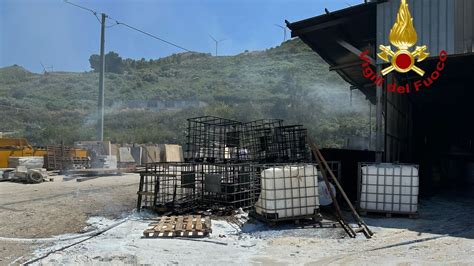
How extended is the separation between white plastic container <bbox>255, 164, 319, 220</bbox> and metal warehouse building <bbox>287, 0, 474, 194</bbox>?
370cm

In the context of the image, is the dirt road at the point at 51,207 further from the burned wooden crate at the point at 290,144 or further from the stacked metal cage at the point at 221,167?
the burned wooden crate at the point at 290,144

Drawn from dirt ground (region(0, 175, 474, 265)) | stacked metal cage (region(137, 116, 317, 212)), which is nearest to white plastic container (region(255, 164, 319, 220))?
dirt ground (region(0, 175, 474, 265))

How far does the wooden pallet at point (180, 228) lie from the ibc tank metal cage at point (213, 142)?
9.17 ft

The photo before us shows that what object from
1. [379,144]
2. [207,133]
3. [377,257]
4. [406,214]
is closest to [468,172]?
[379,144]

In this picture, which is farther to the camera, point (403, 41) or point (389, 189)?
point (403, 41)

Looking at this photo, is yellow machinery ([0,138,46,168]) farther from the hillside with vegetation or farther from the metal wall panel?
the metal wall panel

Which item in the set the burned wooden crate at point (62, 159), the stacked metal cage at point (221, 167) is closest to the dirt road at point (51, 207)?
the stacked metal cage at point (221, 167)

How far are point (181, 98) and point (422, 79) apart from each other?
1965 inches

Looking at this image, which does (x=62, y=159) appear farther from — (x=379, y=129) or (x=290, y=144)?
(x=379, y=129)

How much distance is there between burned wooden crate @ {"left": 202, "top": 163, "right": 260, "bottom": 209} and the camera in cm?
999

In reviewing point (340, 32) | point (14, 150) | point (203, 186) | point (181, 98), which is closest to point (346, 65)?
point (340, 32)

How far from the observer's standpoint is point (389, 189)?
32.3 feet

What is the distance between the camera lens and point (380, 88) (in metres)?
12.0

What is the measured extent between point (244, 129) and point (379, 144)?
4.06 metres
